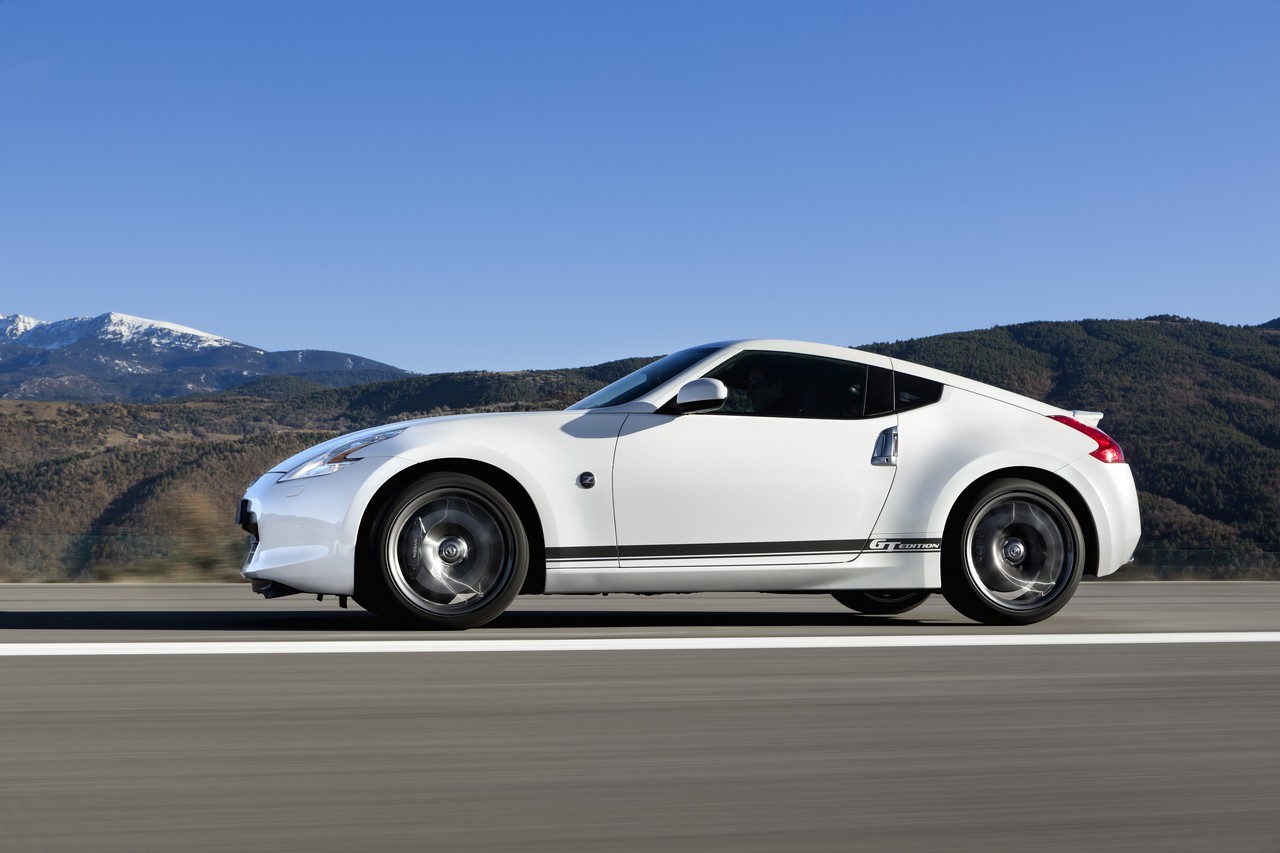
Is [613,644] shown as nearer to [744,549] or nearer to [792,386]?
[744,549]

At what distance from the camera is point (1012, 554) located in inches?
288

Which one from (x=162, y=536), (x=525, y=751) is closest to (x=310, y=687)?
(x=525, y=751)

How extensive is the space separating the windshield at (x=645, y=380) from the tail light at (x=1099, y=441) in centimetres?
196

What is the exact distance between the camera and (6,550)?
40.2 ft

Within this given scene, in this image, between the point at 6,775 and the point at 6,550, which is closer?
the point at 6,775

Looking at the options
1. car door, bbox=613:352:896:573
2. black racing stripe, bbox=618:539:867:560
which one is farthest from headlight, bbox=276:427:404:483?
black racing stripe, bbox=618:539:867:560

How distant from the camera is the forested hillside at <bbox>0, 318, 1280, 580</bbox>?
12.4 metres

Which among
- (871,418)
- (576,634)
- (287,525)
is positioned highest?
(871,418)

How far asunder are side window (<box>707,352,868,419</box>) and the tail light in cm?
115

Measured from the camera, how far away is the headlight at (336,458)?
669cm

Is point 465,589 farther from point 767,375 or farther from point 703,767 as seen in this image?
point 703,767

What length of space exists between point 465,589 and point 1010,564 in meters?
2.85

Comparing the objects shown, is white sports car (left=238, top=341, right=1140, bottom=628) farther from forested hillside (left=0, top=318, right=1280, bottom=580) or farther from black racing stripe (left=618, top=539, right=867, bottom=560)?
forested hillside (left=0, top=318, right=1280, bottom=580)

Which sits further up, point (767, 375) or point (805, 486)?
point (767, 375)
